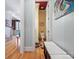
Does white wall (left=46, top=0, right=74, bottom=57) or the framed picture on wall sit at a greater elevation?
the framed picture on wall

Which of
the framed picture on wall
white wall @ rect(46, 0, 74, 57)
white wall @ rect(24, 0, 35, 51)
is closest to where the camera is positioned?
the framed picture on wall

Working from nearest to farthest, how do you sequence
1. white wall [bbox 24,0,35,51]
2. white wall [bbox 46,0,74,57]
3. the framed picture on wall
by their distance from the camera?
1. the framed picture on wall
2. white wall [bbox 46,0,74,57]
3. white wall [bbox 24,0,35,51]

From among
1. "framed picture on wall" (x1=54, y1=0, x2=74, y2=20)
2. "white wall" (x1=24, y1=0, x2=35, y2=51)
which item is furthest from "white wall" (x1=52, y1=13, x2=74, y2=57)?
"white wall" (x1=24, y1=0, x2=35, y2=51)

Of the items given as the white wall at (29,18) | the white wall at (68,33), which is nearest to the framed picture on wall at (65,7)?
the white wall at (68,33)

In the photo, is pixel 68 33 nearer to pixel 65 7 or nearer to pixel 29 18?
pixel 65 7

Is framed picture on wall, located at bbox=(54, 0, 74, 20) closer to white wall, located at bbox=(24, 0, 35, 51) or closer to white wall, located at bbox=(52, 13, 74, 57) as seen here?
white wall, located at bbox=(52, 13, 74, 57)

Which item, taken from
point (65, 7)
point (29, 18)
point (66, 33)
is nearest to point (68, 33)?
point (66, 33)

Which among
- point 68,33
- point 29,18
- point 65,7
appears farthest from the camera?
point 29,18

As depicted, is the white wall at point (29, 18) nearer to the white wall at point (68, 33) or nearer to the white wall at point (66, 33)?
the white wall at point (66, 33)

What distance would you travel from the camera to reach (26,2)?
727 cm
